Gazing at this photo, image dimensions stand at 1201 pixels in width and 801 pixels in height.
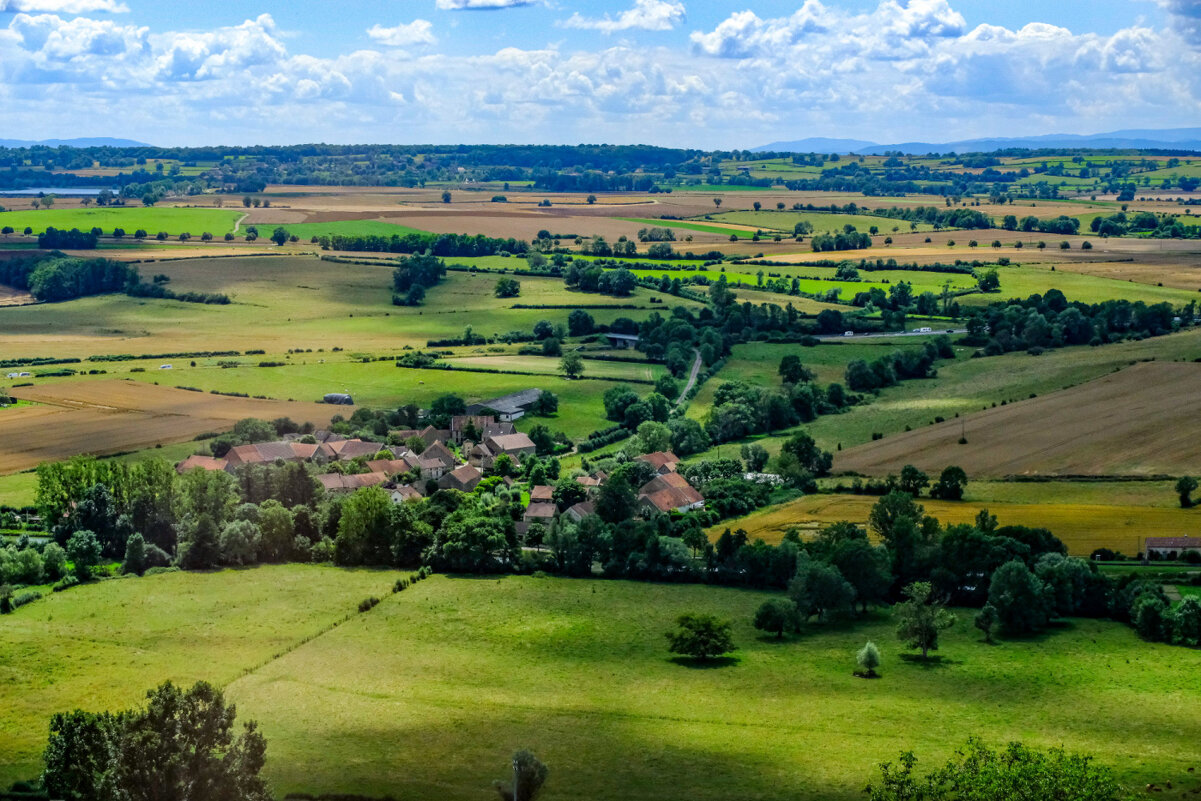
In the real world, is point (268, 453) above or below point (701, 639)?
above

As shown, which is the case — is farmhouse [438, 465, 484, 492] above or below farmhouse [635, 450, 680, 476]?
below

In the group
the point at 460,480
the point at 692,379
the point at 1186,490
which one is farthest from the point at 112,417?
the point at 1186,490

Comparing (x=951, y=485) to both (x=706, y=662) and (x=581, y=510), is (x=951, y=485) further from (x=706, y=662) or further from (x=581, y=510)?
(x=706, y=662)

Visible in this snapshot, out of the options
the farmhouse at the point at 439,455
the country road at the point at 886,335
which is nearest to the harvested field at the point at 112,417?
the farmhouse at the point at 439,455

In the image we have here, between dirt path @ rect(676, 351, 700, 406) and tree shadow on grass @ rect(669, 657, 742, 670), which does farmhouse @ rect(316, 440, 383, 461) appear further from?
tree shadow on grass @ rect(669, 657, 742, 670)

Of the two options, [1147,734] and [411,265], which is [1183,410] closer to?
[1147,734]

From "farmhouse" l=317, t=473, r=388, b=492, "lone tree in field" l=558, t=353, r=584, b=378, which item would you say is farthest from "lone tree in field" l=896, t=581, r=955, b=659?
"lone tree in field" l=558, t=353, r=584, b=378
